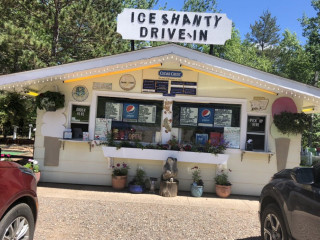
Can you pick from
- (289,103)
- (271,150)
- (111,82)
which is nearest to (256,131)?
(271,150)

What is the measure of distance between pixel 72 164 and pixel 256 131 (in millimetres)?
5048

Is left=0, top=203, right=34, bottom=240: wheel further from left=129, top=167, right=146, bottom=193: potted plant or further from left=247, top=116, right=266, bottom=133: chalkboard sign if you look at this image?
left=247, top=116, right=266, bottom=133: chalkboard sign

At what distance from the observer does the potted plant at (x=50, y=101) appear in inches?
285

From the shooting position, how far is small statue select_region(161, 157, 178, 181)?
6.93 meters

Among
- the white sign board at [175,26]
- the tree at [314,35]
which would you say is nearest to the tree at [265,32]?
the tree at [314,35]

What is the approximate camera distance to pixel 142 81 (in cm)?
770

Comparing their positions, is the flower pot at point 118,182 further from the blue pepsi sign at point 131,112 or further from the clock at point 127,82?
the clock at point 127,82

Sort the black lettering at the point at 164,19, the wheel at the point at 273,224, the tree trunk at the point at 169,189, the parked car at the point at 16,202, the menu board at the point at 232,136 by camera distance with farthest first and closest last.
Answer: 1. the black lettering at the point at 164,19
2. the menu board at the point at 232,136
3. the tree trunk at the point at 169,189
4. the wheel at the point at 273,224
5. the parked car at the point at 16,202

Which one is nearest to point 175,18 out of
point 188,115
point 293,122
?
point 188,115

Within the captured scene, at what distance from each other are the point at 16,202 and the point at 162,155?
448 centimetres

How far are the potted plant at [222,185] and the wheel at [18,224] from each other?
489cm

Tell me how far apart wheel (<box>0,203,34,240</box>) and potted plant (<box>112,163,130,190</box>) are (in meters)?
3.96

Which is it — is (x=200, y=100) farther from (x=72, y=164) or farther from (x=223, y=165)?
(x=72, y=164)

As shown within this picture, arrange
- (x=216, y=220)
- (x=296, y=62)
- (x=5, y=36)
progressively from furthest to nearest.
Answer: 1. (x=296, y=62)
2. (x=5, y=36)
3. (x=216, y=220)
